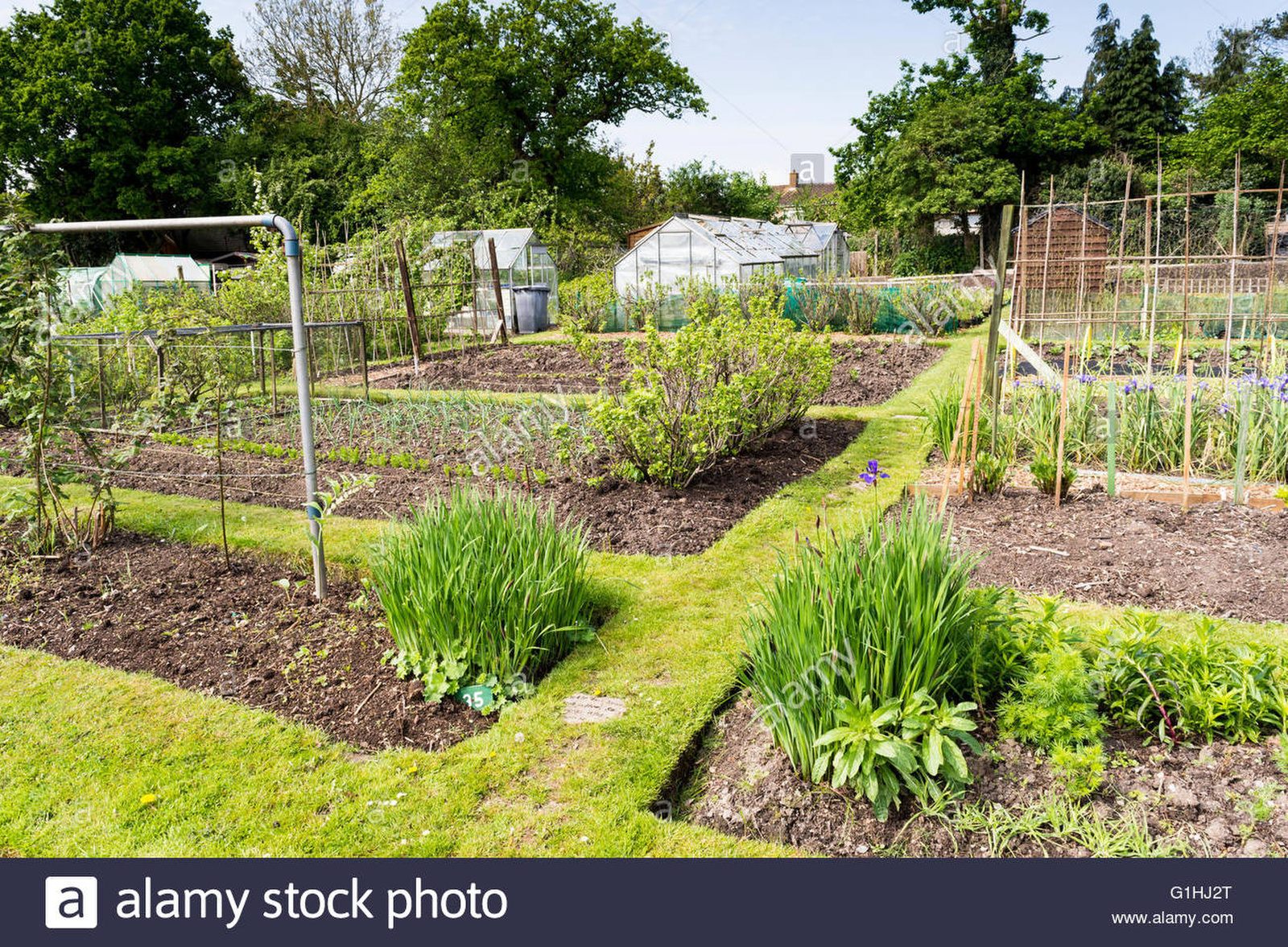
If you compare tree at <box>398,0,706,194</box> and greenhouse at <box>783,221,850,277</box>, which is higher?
tree at <box>398,0,706,194</box>

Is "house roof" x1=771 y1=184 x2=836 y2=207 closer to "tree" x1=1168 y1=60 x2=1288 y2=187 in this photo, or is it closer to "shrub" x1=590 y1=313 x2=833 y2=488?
"tree" x1=1168 y1=60 x2=1288 y2=187

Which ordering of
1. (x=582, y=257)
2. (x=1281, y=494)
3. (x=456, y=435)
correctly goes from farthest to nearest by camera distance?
1. (x=582, y=257)
2. (x=456, y=435)
3. (x=1281, y=494)

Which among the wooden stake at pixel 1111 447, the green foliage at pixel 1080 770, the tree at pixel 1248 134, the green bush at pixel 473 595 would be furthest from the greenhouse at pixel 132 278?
the tree at pixel 1248 134

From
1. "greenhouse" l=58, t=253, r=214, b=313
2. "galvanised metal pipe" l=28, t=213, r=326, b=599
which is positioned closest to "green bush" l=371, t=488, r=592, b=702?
"galvanised metal pipe" l=28, t=213, r=326, b=599

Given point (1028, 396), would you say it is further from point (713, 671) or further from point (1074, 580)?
point (713, 671)

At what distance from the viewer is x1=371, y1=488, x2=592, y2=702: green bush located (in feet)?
11.3

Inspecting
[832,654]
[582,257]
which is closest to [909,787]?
[832,654]

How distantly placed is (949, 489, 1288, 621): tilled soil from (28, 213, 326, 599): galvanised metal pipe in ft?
9.90

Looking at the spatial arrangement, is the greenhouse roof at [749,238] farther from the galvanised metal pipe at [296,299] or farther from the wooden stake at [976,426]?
the galvanised metal pipe at [296,299]

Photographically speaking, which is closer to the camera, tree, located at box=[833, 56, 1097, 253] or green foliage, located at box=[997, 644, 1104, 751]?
green foliage, located at box=[997, 644, 1104, 751]

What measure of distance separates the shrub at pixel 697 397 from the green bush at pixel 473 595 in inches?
72.0

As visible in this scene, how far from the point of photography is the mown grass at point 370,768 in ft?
8.73

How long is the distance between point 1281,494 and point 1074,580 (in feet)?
5.04

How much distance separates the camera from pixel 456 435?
760cm
